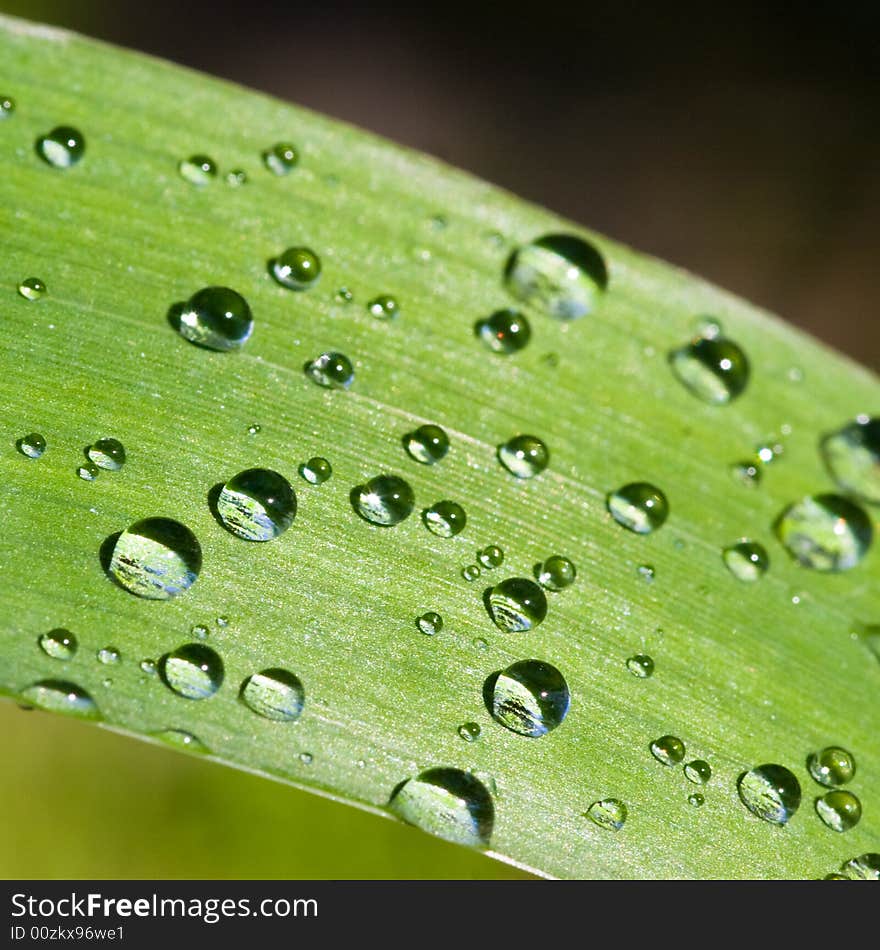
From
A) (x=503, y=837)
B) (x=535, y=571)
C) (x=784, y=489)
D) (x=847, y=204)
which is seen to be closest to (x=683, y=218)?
(x=847, y=204)

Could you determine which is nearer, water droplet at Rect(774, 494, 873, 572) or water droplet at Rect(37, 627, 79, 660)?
water droplet at Rect(37, 627, 79, 660)

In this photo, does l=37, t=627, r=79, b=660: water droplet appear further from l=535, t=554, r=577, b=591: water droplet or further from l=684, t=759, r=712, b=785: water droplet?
l=684, t=759, r=712, b=785: water droplet

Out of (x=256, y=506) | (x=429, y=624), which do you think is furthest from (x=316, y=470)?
(x=429, y=624)

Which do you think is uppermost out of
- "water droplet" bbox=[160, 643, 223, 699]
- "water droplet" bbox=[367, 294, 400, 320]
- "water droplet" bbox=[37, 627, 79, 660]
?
"water droplet" bbox=[367, 294, 400, 320]

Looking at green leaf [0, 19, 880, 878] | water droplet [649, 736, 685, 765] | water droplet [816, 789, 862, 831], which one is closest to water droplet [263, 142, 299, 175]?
green leaf [0, 19, 880, 878]

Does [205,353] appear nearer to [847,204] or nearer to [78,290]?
[78,290]

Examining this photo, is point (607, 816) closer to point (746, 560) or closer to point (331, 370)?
point (746, 560)

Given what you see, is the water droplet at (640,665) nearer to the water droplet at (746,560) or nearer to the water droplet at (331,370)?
the water droplet at (746,560)
